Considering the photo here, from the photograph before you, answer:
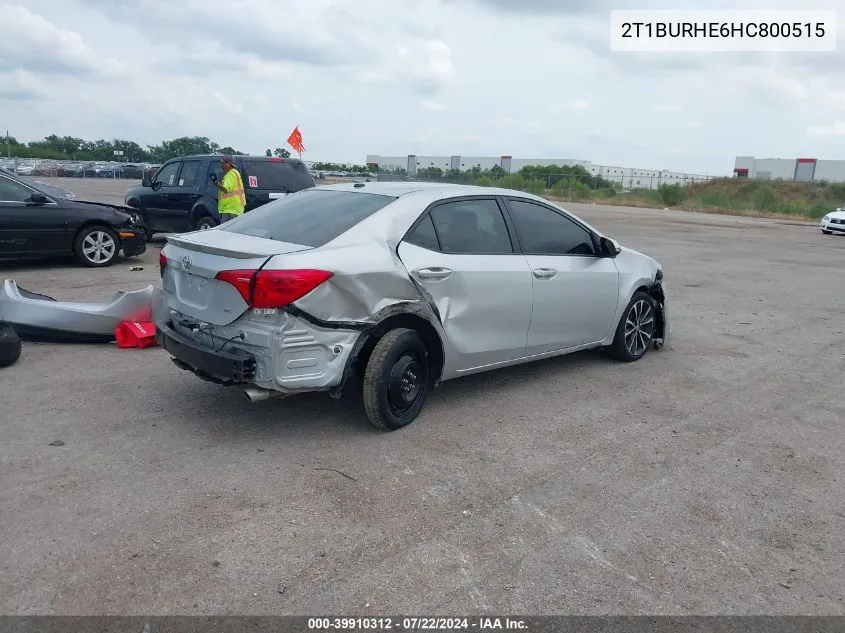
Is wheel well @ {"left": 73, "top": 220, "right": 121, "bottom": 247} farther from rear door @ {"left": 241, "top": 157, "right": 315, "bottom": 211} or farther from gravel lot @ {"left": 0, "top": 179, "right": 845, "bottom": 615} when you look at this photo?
gravel lot @ {"left": 0, "top": 179, "right": 845, "bottom": 615}

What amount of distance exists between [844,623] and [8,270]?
1125 centimetres

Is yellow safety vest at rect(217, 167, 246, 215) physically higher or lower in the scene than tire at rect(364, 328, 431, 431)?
higher

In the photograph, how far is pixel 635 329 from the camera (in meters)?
6.76

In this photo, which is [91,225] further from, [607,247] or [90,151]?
[90,151]

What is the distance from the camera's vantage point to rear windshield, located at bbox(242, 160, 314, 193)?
1279cm

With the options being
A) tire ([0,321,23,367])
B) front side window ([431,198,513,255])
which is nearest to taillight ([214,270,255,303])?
front side window ([431,198,513,255])

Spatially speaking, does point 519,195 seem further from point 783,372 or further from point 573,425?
point 783,372

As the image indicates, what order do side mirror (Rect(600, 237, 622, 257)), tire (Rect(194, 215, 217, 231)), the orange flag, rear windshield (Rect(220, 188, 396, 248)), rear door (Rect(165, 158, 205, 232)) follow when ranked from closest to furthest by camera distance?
rear windshield (Rect(220, 188, 396, 248))
side mirror (Rect(600, 237, 622, 257))
tire (Rect(194, 215, 217, 231))
rear door (Rect(165, 158, 205, 232))
the orange flag

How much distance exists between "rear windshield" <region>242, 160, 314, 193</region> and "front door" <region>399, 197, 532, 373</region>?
8.19 m

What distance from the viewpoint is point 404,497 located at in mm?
3873

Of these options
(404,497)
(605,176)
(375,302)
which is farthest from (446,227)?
(605,176)

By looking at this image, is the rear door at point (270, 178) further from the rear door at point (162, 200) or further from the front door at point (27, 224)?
the front door at point (27, 224)

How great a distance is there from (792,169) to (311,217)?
73543 millimetres

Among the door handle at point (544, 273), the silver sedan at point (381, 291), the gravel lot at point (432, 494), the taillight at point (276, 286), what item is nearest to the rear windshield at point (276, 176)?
the gravel lot at point (432, 494)
